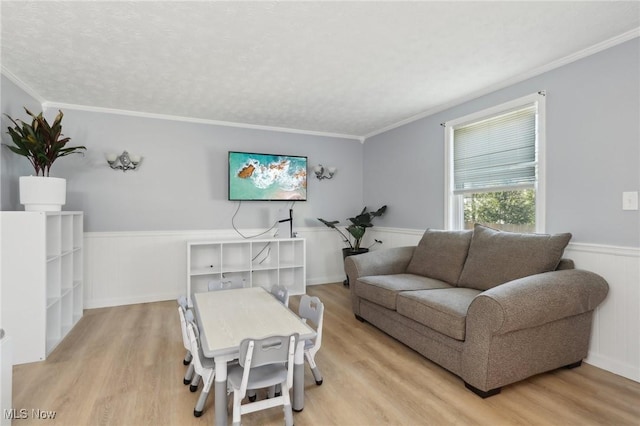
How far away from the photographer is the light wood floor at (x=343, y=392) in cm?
185

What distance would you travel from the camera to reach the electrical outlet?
2256 millimetres

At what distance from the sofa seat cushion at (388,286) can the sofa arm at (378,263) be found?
0.09 meters

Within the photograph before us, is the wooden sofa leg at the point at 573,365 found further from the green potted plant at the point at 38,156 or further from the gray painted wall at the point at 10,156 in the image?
the gray painted wall at the point at 10,156

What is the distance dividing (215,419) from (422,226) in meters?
3.16

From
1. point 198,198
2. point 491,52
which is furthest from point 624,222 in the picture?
point 198,198

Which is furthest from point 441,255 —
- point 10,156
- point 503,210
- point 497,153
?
point 10,156

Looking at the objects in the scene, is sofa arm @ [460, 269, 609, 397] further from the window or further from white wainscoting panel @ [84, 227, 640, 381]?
the window

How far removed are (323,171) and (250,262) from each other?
1.80 meters

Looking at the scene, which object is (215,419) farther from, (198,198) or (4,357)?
(198,198)

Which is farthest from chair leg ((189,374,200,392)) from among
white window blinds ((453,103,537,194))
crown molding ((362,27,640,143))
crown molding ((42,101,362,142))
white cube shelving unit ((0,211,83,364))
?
crown molding ((362,27,640,143))

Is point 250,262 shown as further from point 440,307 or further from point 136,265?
point 440,307

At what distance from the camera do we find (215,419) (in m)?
1.77

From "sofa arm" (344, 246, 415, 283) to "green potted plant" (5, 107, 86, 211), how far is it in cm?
275

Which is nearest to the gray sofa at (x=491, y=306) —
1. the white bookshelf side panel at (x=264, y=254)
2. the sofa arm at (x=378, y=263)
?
the sofa arm at (x=378, y=263)
